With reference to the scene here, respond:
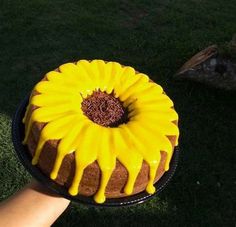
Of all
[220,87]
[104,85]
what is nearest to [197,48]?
[220,87]

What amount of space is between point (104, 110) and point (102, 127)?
0.13 meters

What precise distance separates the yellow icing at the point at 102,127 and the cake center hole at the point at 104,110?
4 centimetres

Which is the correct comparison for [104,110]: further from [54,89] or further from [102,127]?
[54,89]

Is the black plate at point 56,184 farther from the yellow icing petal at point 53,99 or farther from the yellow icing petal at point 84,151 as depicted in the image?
the yellow icing petal at point 53,99

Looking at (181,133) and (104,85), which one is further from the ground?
(104,85)

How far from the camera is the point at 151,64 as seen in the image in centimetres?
568

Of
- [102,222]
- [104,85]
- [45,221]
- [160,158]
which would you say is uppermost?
[104,85]

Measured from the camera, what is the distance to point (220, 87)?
17.5 ft

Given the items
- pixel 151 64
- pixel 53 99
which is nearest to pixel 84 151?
pixel 53 99

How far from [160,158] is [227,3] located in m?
5.30

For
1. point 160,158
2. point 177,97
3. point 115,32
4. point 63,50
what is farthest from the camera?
point 115,32

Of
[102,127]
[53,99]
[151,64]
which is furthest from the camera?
[151,64]

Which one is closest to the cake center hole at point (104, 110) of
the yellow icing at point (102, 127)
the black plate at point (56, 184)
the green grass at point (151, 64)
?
the yellow icing at point (102, 127)

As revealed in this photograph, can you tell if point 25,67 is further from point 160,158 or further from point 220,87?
point 160,158
